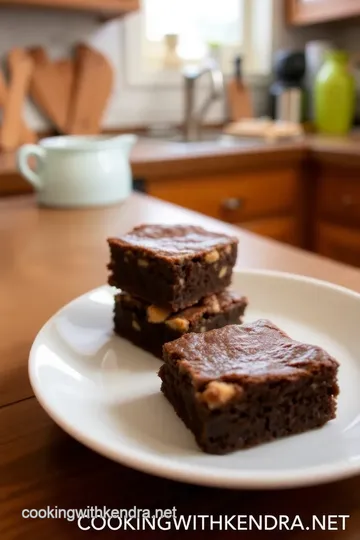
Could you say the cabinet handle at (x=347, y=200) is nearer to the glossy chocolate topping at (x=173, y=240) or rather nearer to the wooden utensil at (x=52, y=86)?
the wooden utensil at (x=52, y=86)

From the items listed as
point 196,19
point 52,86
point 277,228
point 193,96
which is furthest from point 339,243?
point 196,19

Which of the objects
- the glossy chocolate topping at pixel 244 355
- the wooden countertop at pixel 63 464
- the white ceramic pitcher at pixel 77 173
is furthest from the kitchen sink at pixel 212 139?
the glossy chocolate topping at pixel 244 355

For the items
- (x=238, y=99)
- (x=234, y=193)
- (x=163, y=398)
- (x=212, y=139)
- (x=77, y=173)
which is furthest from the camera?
(x=238, y=99)

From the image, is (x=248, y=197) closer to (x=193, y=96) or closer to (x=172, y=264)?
(x=193, y=96)

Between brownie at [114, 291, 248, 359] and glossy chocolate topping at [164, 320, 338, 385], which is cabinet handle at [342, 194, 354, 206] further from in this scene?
glossy chocolate topping at [164, 320, 338, 385]

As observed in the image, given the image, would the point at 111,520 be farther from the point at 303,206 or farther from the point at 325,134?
the point at 325,134

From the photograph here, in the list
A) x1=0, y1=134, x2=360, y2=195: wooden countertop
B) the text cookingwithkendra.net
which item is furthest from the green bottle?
the text cookingwithkendra.net
